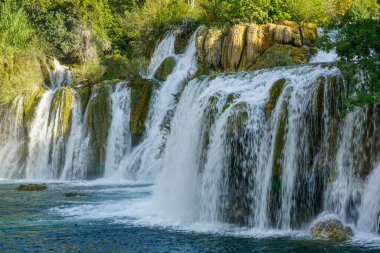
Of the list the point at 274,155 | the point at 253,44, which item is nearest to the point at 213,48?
the point at 253,44

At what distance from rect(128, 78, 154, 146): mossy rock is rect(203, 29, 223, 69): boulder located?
3.63 meters

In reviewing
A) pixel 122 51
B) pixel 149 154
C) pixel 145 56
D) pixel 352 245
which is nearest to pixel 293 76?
pixel 352 245

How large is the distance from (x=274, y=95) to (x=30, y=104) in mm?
20037

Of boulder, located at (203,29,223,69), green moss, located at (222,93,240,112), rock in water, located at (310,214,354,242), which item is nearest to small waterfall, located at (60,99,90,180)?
boulder, located at (203,29,223,69)

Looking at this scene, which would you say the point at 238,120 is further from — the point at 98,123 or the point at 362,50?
the point at 98,123

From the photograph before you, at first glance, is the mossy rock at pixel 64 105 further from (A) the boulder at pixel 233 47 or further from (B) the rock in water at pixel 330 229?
(B) the rock in water at pixel 330 229

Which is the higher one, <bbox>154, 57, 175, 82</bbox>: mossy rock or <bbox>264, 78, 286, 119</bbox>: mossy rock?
<bbox>154, 57, 175, 82</bbox>: mossy rock

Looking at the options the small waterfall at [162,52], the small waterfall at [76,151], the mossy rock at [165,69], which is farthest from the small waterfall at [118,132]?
the small waterfall at [162,52]

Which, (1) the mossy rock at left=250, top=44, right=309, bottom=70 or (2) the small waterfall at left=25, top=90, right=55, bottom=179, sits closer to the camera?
(1) the mossy rock at left=250, top=44, right=309, bottom=70

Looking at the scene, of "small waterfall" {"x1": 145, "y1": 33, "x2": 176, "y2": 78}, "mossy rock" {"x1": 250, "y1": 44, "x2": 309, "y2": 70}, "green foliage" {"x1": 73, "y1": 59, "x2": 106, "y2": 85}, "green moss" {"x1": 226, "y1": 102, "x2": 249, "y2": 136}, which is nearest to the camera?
"green moss" {"x1": 226, "y1": 102, "x2": 249, "y2": 136}

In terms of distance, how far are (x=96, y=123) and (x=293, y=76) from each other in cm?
1598

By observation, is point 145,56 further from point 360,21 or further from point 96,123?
point 360,21

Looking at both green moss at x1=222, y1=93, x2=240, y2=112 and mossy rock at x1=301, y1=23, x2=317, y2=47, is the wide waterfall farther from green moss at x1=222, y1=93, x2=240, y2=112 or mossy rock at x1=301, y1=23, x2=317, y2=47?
mossy rock at x1=301, y1=23, x2=317, y2=47

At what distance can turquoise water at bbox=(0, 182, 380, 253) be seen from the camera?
38.3ft
